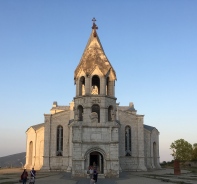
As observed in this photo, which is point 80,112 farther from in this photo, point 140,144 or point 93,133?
point 140,144

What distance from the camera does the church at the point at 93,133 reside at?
2880 centimetres

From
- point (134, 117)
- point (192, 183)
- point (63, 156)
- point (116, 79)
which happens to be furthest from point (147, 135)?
point (192, 183)

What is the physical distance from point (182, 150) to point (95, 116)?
48.0 m

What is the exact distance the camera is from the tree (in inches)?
Result: 2830

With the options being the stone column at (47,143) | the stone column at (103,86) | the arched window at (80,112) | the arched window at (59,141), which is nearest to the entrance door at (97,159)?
the arched window at (80,112)

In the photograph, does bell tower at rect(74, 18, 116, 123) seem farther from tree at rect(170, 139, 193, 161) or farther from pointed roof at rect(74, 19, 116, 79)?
tree at rect(170, 139, 193, 161)

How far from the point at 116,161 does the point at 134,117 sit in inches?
678

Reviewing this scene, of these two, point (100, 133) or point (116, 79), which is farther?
point (116, 79)

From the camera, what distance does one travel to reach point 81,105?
1204 inches

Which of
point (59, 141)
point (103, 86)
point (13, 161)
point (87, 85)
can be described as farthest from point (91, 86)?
point (13, 161)

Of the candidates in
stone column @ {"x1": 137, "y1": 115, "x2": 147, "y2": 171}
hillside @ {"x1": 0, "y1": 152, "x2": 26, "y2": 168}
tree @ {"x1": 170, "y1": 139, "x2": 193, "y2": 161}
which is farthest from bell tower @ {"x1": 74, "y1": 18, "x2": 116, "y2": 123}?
hillside @ {"x1": 0, "y1": 152, "x2": 26, "y2": 168}

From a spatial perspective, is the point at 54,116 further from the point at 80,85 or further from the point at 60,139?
the point at 80,85

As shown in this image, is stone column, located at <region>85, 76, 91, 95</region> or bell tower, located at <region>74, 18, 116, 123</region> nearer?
bell tower, located at <region>74, 18, 116, 123</region>

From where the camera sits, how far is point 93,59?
103 feet
